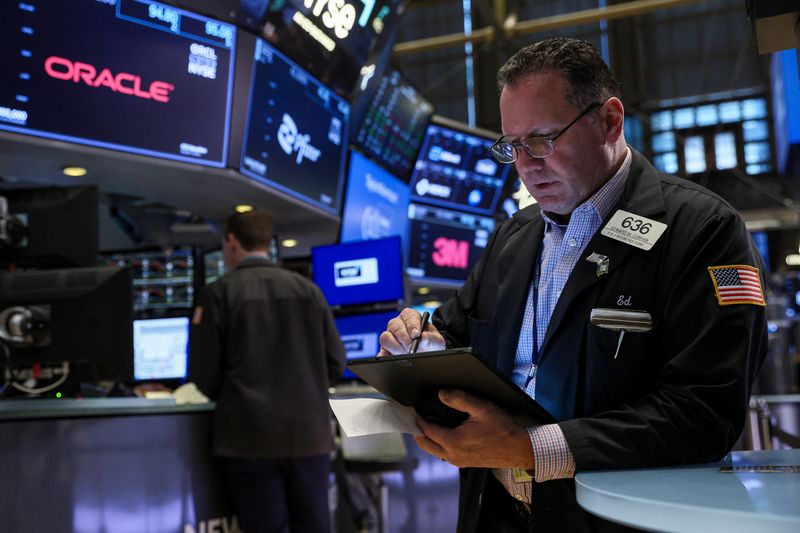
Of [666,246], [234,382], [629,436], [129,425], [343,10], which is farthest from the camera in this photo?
[343,10]

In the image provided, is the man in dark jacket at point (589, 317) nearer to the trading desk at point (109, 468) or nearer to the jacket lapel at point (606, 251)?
the jacket lapel at point (606, 251)

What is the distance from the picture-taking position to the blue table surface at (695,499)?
82 centimetres

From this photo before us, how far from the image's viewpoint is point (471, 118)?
13898 mm

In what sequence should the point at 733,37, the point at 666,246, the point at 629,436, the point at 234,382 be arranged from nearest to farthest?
the point at 629,436 < the point at 666,246 < the point at 234,382 < the point at 733,37

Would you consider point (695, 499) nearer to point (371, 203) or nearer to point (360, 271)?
point (360, 271)

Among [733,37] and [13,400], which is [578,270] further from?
[733,37]

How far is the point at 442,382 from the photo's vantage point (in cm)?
133

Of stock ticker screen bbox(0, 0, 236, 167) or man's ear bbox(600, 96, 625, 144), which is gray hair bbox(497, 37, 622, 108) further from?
stock ticker screen bbox(0, 0, 236, 167)

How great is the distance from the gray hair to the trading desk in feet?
6.80

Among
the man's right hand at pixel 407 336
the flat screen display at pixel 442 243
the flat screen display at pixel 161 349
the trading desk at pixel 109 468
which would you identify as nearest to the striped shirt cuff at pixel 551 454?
the man's right hand at pixel 407 336

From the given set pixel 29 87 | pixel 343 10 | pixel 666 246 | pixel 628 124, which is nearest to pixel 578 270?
pixel 666 246

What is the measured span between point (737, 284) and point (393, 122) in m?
4.65

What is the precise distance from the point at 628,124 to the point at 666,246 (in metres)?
12.7

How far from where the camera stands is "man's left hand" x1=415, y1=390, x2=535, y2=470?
131 centimetres
